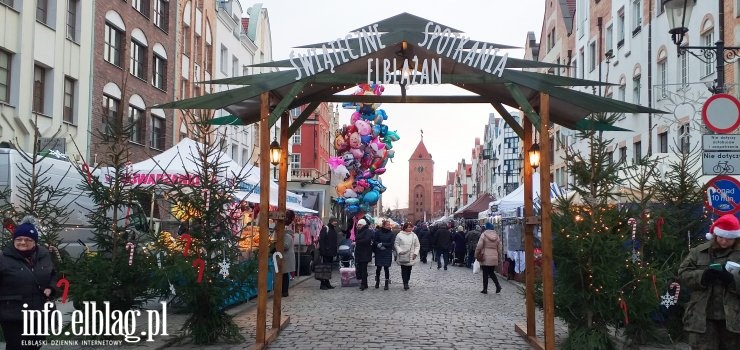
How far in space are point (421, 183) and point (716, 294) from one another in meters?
165

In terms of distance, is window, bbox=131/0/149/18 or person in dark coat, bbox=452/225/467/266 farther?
person in dark coat, bbox=452/225/467/266

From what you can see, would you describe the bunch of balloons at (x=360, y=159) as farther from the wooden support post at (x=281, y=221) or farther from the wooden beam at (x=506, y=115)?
the wooden support post at (x=281, y=221)

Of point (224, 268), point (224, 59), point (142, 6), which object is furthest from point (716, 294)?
point (224, 59)

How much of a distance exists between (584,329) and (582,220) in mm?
1334

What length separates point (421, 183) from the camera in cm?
17175

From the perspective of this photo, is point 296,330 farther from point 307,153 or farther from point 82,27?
point 307,153

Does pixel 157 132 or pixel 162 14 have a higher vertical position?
pixel 162 14

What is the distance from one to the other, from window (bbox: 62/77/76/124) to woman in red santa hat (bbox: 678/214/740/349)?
2203 centimetres

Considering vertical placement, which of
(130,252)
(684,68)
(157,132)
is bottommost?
(130,252)

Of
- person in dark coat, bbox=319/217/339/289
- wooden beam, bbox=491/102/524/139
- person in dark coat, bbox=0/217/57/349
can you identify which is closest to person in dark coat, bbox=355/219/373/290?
person in dark coat, bbox=319/217/339/289

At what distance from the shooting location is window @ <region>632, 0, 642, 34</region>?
31.9 metres

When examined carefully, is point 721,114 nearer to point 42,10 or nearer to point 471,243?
point 471,243

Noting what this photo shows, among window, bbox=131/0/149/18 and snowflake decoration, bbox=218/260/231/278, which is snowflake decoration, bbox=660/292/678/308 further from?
window, bbox=131/0/149/18

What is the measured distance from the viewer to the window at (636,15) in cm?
3188
